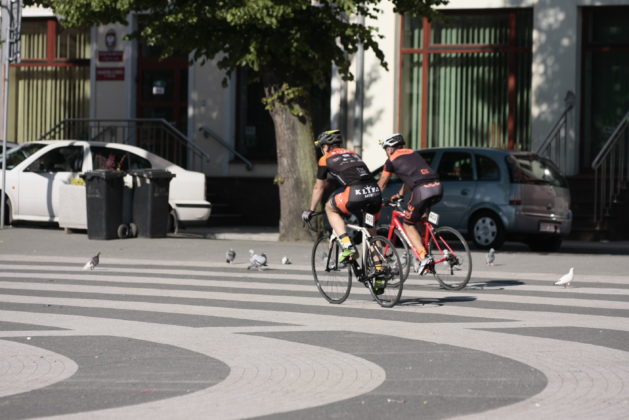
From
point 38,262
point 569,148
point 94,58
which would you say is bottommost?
point 38,262

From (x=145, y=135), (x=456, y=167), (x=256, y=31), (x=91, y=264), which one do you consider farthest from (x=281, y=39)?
(x=145, y=135)

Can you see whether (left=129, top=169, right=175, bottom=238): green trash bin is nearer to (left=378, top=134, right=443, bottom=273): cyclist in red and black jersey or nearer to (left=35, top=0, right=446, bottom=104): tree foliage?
(left=35, top=0, right=446, bottom=104): tree foliage

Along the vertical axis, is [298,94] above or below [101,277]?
above

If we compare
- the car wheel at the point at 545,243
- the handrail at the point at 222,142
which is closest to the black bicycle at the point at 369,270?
the car wheel at the point at 545,243

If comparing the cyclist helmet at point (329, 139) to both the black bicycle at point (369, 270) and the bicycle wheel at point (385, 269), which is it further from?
the bicycle wheel at point (385, 269)

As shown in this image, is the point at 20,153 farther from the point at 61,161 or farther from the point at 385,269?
the point at 385,269

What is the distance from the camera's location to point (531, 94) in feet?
86.1

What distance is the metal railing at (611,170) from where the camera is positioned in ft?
77.6

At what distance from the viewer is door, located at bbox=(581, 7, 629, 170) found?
84.9 ft

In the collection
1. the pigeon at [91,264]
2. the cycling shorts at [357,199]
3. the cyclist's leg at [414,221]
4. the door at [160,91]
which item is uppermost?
the door at [160,91]

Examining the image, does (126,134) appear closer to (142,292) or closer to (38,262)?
(38,262)

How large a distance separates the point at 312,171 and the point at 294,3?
3.21 m

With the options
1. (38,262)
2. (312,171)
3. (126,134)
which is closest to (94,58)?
(126,134)

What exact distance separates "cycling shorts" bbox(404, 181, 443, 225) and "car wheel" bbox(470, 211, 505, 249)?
7.38 m
